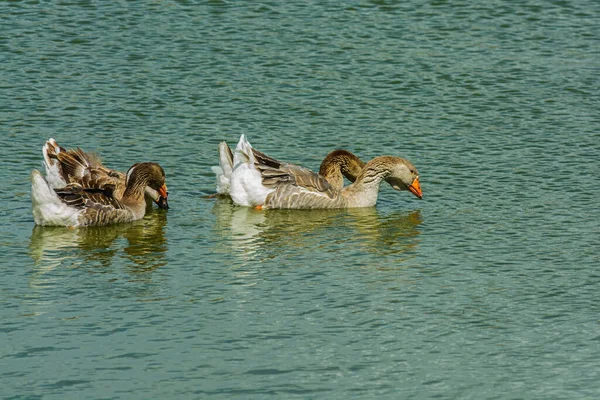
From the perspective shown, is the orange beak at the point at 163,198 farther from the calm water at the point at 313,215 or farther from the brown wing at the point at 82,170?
the brown wing at the point at 82,170

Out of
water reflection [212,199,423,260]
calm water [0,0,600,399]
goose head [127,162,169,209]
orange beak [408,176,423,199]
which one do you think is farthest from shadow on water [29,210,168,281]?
orange beak [408,176,423,199]

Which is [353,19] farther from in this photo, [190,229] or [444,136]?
[190,229]

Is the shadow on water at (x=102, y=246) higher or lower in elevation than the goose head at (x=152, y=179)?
lower

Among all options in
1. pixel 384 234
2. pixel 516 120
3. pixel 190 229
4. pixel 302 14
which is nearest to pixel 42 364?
pixel 190 229

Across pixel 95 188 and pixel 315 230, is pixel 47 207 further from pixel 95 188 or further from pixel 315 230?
pixel 315 230

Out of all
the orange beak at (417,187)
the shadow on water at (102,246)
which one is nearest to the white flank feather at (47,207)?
the shadow on water at (102,246)

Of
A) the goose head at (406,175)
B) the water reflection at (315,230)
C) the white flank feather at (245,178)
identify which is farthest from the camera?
the goose head at (406,175)

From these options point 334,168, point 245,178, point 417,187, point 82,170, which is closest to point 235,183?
point 245,178

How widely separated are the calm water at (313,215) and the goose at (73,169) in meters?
0.63

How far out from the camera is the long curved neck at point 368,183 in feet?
58.8

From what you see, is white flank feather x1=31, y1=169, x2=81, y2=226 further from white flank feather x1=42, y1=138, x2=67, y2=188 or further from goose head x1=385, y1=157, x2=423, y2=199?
goose head x1=385, y1=157, x2=423, y2=199

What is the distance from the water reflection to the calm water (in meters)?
0.06

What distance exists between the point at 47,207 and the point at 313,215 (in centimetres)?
390

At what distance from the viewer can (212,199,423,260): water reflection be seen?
15562 mm
